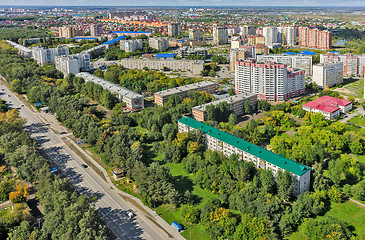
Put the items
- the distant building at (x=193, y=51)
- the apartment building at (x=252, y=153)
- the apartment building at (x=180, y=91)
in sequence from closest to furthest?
1. the apartment building at (x=252, y=153)
2. the apartment building at (x=180, y=91)
3. the distant building at (x=193, y=51)

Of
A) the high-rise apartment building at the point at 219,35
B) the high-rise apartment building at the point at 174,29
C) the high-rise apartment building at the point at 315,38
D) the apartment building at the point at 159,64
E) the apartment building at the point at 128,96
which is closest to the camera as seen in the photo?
the apartment building at the point at 128,96

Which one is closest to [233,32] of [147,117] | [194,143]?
[147,117]

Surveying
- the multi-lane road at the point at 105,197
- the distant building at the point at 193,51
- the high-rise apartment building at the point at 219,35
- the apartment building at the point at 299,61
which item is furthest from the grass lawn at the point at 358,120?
the high-rise apartment building at the point at 219,35

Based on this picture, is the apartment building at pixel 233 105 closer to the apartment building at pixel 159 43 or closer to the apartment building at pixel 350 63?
the apartment building at pixel 350 63

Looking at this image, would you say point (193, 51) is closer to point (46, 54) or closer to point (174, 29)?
point (46, 54)

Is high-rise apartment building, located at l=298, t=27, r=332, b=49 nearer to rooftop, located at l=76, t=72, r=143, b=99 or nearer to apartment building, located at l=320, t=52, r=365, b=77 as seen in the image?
apartment building, located at l=320, t=52, r=365, b=77

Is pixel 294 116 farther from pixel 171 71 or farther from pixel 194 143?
pixel 171 71

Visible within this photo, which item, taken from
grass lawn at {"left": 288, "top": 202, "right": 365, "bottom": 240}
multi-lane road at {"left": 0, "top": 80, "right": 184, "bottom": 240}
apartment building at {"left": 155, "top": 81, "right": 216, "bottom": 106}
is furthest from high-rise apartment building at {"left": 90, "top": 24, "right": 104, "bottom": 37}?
grass lawn at {"left": 288, "top": 202, "right": 365, "bottom": 240}
